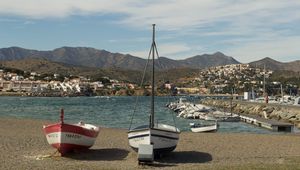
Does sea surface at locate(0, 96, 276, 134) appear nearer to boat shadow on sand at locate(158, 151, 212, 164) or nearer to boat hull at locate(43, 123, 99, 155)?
boat shadow on sand at locate(158, 151, 212, 164)

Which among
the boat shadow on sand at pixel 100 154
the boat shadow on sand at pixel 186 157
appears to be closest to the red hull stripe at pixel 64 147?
the boat shadow on sand at pixel 100 154

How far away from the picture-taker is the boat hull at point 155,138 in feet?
69.8

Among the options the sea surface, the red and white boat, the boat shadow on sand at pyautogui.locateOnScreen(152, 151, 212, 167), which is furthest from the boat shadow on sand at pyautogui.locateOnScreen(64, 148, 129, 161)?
the boat shadow on sand at pyautogui.locateOnScreen(152, 151, 212, 167)

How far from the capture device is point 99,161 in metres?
21.8

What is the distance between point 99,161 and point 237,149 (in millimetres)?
9210

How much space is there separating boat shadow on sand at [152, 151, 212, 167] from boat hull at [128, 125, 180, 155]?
56 centimetres

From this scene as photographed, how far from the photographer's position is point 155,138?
70.2 ft

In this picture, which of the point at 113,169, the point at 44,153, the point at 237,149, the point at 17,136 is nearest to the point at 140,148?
the point at 113,169

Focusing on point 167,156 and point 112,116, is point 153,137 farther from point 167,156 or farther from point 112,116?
point 112,116

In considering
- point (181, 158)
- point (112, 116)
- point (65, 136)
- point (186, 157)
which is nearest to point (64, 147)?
point (65, 136)

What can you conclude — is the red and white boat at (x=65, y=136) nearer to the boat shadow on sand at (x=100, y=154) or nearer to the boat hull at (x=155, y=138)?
the boat shadow on sand at (x=100, y=154)

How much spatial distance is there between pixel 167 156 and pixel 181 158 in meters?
0.70

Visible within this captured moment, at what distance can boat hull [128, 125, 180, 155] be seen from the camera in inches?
838

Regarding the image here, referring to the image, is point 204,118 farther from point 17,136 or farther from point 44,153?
point 44,153
